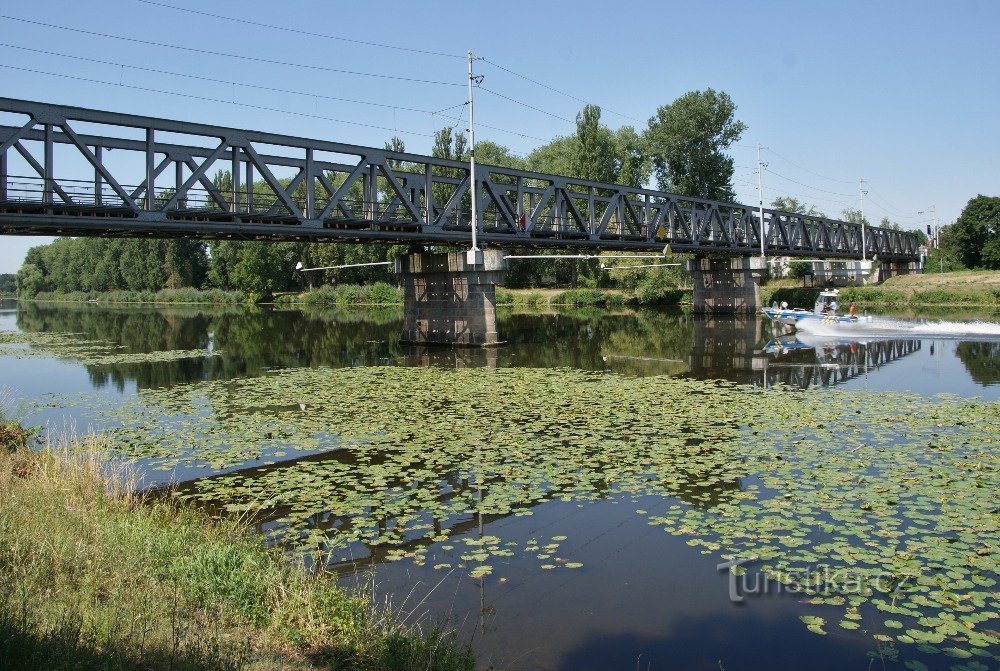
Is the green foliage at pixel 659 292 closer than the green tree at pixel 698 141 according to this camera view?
Yes

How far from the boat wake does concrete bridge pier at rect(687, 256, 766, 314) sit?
770 inches

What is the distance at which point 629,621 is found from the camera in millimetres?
7707

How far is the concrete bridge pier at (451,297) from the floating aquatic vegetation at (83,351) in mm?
10548

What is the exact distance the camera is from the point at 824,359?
3059 centimetres

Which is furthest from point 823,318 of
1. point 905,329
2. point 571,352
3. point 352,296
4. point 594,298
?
point 352,296

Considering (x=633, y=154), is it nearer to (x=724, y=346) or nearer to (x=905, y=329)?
(x=905, y=329)

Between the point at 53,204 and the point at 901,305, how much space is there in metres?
72.6

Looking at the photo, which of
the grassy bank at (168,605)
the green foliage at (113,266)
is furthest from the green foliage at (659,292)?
the green foliage at (113,266)

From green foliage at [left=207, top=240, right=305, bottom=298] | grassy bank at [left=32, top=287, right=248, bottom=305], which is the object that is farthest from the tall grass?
grassy bank at [left=32, top=287, right=248, bottom=305]

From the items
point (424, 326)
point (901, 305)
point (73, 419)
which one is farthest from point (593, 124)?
point (73, 419)

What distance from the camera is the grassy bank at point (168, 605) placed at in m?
5.69

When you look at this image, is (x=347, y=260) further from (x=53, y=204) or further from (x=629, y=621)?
(x=629, y=621)

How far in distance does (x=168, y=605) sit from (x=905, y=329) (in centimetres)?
4668

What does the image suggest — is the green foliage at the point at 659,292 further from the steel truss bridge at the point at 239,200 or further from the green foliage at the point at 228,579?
the green foliage at the point at 228,579
